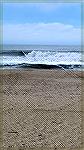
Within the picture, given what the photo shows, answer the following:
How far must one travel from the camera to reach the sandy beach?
789 centimetres

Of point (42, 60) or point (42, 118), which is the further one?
point (42, 60)

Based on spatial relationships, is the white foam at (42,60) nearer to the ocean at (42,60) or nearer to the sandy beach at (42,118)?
the ocean at (42,60)

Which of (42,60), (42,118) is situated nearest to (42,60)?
(42,60)

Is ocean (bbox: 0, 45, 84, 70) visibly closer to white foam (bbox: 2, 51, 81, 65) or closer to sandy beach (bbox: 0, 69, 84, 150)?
white foam (bbox: 2, 51, 81, 65)

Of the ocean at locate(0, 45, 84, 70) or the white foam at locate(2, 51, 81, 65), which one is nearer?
the ocean at locate(0, 45, 84, 70)

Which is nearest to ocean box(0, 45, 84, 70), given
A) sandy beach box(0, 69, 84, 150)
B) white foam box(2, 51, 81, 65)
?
white foam box(2, 51, 81, 65)

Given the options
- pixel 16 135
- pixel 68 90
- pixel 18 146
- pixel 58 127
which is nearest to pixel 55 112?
pixel 58 127

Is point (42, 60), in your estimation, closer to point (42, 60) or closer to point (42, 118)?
point (42, 60)

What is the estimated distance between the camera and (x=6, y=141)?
7891mm

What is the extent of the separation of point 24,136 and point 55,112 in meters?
2.50

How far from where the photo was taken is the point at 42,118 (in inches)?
391

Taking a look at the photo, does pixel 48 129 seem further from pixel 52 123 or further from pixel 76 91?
pixel 76 91

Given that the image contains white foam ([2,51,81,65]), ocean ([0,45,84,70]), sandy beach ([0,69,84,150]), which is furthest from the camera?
white foam ([2,51,81,65])

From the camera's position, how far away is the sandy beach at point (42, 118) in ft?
25.9
